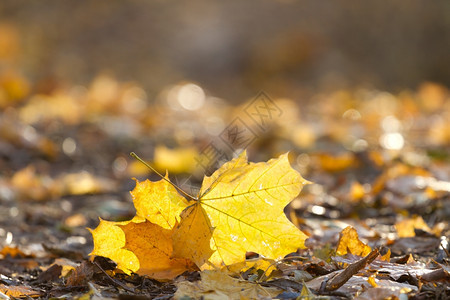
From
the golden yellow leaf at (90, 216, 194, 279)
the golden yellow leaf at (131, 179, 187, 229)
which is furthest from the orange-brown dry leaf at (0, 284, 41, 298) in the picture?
the golden yellow leaf at (131, 179, 187, 229)

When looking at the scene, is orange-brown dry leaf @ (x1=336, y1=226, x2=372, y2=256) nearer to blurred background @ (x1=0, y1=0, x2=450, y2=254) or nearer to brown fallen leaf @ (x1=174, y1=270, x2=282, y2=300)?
brown fallen leaf @ (x1=174, y1=270, x2=282, y2=300)

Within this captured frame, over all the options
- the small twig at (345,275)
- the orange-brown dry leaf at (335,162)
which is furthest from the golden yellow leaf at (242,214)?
the orange-brown dry leaf at (335,162)

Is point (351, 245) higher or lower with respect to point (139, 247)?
higher

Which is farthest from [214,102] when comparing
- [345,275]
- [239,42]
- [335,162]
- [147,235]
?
[345,275]

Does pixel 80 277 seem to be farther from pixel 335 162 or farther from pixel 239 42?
pixel 239 42

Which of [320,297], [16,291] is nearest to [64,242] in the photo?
[16,291]

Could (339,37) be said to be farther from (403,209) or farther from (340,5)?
(403,209)

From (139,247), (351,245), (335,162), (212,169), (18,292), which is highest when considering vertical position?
(335,162)
